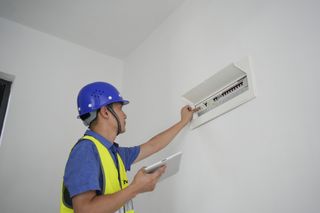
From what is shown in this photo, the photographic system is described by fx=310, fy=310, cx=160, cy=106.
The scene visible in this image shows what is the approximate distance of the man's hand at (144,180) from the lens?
1.35m

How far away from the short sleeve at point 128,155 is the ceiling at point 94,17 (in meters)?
1.19

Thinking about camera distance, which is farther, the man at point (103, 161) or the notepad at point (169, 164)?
the notepad at point (169, 164)

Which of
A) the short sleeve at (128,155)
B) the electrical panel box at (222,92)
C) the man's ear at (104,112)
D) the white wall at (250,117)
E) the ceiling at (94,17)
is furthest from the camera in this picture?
the ceiling at (94,17)

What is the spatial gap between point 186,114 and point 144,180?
0.62 m

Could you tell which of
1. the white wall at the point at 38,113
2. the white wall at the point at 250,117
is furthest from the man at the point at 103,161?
the white wall at the point at 38,113

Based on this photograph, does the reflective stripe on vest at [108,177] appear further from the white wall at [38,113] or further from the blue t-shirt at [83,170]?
the white wall at [38,113]

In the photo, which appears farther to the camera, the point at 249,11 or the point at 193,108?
the point at 193,108

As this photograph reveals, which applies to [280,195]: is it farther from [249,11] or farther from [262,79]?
[249,11]

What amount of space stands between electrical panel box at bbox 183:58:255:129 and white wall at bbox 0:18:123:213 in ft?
3.66

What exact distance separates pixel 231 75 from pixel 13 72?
169 centimetres

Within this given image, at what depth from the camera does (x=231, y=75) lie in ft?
5.47

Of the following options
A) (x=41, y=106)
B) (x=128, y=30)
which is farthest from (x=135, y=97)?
(x=41, y=106)

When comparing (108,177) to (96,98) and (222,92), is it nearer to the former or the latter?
(96,98)

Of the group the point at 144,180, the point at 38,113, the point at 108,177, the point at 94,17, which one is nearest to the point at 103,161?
the point at 108,177
